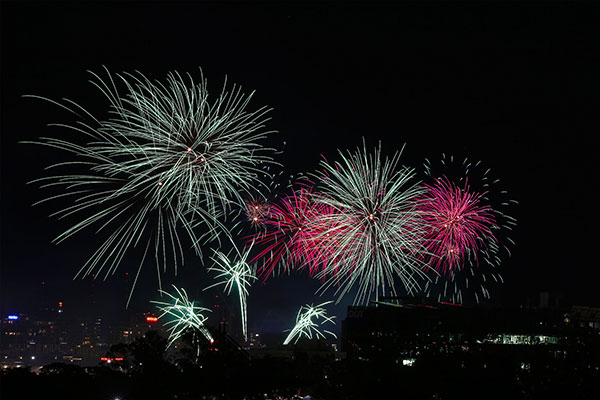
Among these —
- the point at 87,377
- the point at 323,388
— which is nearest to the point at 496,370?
the point at 323,388

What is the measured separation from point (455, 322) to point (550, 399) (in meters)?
48.2

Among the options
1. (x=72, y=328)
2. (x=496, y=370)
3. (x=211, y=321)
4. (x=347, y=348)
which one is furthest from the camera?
(x=72, y=328)

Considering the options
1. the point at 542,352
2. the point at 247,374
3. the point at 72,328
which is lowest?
the point at 72,328

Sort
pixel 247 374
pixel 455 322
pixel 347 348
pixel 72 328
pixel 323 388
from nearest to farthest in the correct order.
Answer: pixel 247 374 → pixel 323 388 → pixel 455 322 → pixel 347 348 → pixel 72 328

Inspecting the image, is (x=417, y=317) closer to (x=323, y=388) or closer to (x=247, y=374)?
(x=323, y=388)

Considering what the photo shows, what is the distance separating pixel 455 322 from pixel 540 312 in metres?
13.4

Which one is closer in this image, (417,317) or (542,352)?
(542,352)

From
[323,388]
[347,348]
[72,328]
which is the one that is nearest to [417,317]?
[347,348]

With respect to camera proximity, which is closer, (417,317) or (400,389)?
(400,389)

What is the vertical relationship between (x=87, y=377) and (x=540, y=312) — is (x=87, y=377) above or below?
below

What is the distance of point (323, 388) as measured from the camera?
4012cm

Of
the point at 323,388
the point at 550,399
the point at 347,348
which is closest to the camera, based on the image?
the point at 550,399

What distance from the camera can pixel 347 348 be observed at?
83.7m

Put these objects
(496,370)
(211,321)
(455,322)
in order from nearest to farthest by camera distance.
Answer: (496,370) < (455,322) < (211,321)
